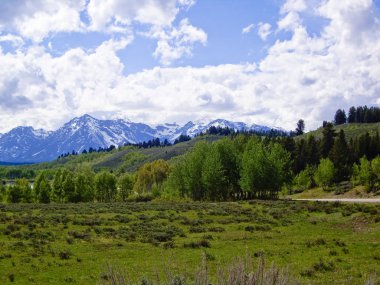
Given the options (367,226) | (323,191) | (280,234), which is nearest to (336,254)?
(280,234)

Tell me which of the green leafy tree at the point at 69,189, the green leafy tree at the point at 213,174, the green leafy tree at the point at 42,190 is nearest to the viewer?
the green leafy tree at the point at 213,174

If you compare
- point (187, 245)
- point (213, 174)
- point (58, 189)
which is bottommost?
point (187, 245)

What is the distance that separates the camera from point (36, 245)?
28078mm

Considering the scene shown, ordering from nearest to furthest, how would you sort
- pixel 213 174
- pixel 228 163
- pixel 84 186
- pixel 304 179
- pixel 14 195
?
pixel 213 174 → pixel 228 163 → pixel 14 195 → pixel 304 179 → pixel 84 186

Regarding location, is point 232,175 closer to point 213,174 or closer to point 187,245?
point 213,174

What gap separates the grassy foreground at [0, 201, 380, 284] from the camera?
67.8 feet

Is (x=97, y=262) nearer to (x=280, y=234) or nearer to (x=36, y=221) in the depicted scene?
(x=280, y=234)

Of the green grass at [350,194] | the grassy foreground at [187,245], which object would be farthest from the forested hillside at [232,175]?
the grassy foreground at [187,245]

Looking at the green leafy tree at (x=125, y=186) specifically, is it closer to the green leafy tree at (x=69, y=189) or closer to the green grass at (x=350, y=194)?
the green leafy tree at (x=69, y=189)

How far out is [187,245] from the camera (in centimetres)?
2902

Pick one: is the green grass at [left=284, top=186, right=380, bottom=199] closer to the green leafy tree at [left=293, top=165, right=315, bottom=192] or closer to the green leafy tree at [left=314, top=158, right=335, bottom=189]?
the green leafy tree at [left=314, top=158, right=335, bottom=189]

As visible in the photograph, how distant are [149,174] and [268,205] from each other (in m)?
89.2

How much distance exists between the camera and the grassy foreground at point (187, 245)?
2066cm

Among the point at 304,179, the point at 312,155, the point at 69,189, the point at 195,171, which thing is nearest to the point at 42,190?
the point at 69,189
